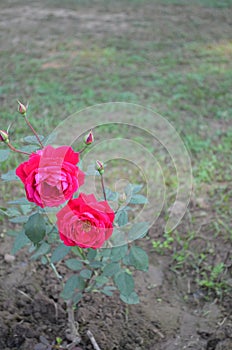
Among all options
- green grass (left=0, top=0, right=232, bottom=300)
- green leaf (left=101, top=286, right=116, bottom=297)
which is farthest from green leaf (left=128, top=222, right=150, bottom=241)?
green grass (left=0, top=0, right=232, bottom=300)

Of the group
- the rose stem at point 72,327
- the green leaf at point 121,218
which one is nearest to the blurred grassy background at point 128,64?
the rose stem at point 72,327

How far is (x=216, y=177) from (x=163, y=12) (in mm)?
3420

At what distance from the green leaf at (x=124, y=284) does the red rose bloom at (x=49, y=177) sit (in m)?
0.43

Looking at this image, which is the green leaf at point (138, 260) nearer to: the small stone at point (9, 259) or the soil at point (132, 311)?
the soil at point (132, 311)

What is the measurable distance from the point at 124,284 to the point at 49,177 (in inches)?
19.8

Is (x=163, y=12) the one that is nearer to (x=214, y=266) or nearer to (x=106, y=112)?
(x=106, y=112)

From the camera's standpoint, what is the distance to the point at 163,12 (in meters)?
5.78

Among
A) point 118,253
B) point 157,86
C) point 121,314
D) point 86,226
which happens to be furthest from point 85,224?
point 157,86

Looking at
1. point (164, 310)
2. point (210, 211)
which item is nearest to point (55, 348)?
point (164, 310)

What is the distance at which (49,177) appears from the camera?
1.26 meters

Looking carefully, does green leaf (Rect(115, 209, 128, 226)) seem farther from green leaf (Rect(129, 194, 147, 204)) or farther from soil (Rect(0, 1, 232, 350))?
soil (Rect(0, 1, 232, 350))

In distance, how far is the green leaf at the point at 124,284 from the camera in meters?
1.59

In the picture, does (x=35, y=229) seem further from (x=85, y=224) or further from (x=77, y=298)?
(x=77, y=298)

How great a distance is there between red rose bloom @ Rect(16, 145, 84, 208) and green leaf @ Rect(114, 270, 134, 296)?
43 cm
